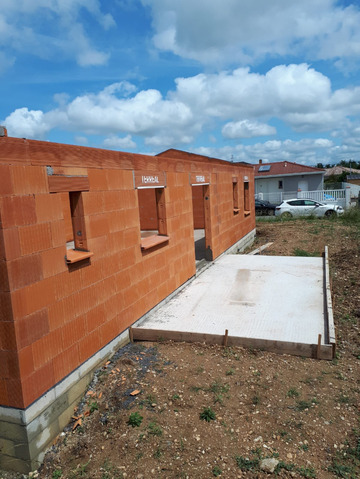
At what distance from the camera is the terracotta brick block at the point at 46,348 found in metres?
4.25

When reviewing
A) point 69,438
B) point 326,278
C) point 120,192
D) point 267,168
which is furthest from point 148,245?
point 267,168

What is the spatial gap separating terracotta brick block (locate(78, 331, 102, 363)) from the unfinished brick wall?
14 mm

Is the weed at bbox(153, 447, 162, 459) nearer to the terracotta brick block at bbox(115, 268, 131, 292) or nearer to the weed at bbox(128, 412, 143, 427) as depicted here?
the weed at bbox(128, 412, 143, 427)

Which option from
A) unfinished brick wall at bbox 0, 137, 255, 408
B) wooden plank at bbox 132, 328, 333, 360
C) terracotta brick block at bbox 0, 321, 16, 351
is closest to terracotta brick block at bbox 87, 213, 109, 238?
unfinished brick wall at bbox 0, 137, 255, 408

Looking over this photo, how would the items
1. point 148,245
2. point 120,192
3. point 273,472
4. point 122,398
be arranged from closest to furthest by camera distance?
point 273,472 < point 122,398 < point 120,192 < point 148,245

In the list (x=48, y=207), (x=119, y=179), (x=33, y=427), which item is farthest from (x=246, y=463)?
(x=119, y=179)

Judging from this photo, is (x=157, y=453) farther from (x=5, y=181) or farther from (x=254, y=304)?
(x=254, y=304)

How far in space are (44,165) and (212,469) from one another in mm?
3878

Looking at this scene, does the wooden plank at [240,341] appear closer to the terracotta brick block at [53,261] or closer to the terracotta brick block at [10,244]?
the terracotta brick block at [53,261]

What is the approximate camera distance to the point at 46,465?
4.21 m

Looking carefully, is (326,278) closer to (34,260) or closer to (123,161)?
(123,161)

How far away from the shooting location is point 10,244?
153 inches

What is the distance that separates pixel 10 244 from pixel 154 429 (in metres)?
2.72

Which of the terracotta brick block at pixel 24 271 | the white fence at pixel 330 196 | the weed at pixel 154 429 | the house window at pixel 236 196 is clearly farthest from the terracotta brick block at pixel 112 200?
the white fence at pixel 330 196
